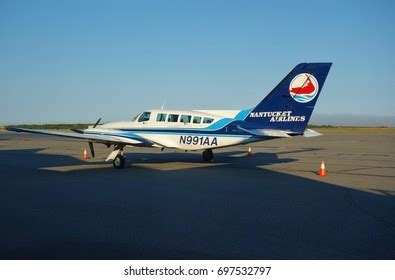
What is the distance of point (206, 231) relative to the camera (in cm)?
752

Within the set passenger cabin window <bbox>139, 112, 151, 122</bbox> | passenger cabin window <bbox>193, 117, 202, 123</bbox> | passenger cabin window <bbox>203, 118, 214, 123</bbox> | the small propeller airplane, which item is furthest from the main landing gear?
passenger cabin window <bbox>203, 118, 214, 123</bbox>

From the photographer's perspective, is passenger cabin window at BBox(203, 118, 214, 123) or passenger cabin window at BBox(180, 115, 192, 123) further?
passenger cabin window at BBox(180, 115, 192, 123)

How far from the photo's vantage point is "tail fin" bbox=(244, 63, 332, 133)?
57.5 feet

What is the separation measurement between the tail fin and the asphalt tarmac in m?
2.84

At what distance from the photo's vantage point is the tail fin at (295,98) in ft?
57.5

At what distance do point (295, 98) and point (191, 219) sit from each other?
417 inches

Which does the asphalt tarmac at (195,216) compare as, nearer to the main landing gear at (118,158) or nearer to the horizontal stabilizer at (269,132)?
the horizontal stabilizer at (269,132)

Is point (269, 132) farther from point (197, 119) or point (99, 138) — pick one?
point (99, 138)

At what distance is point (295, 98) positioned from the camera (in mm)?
17672

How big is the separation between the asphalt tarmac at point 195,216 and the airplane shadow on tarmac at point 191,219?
0.02 metres

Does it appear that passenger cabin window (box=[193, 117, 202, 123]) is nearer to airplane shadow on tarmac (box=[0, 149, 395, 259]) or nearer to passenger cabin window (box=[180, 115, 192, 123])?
passenger cabin window (box=[180, 115, 192, 123])

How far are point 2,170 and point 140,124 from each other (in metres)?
6.06
